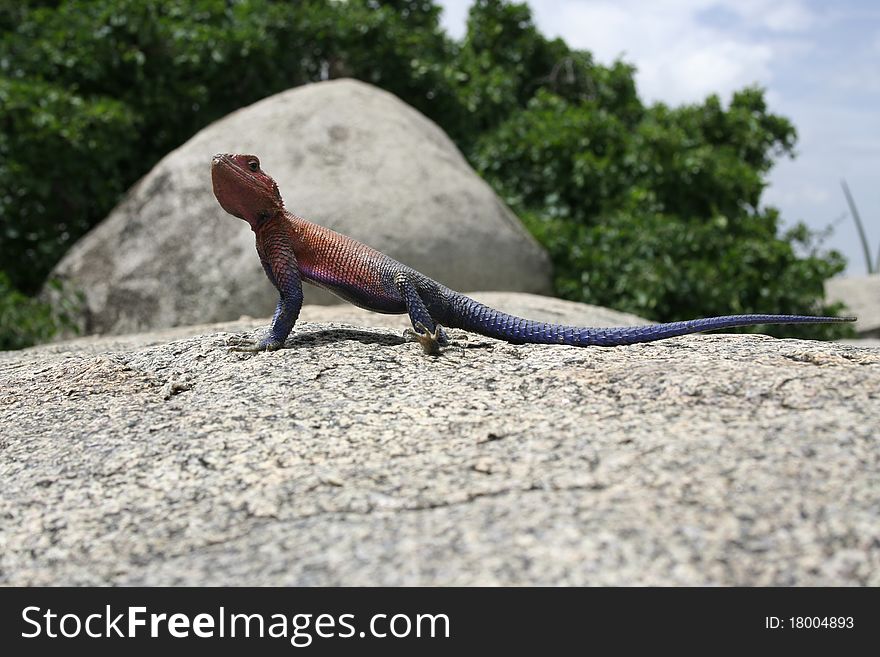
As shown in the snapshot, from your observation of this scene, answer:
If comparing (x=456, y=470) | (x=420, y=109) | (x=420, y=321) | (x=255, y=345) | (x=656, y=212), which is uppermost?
(x=420, y=109)

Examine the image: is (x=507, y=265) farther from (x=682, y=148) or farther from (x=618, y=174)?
(x=682, y=148)

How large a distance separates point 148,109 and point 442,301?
6813mm

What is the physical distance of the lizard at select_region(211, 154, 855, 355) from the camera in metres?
3.92

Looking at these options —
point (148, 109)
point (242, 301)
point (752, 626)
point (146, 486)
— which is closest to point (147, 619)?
point (146, 486)

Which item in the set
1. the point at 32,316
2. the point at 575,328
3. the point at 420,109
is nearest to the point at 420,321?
the point at 575,328

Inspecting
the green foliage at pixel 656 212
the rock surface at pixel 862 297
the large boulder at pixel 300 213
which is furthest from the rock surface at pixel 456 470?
the rock surface at pixel 862 297

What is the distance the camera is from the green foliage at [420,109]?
8680 mm

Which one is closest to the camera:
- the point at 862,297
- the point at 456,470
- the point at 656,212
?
the point at 456,470

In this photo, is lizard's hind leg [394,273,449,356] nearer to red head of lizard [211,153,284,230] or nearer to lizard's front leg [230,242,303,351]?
lizard's front leg [230,242,303,351]

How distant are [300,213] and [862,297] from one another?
8.37 metres

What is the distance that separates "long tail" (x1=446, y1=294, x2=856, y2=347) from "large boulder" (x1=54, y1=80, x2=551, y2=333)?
3575 mm

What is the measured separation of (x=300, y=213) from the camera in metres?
7.62

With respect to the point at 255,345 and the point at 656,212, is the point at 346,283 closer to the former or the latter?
the point at 255,345

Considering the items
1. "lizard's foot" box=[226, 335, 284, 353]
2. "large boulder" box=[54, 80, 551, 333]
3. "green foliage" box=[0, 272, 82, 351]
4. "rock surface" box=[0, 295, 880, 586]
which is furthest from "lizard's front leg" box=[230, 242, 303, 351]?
"green foliage" box=[0, 272, 82, 351]
